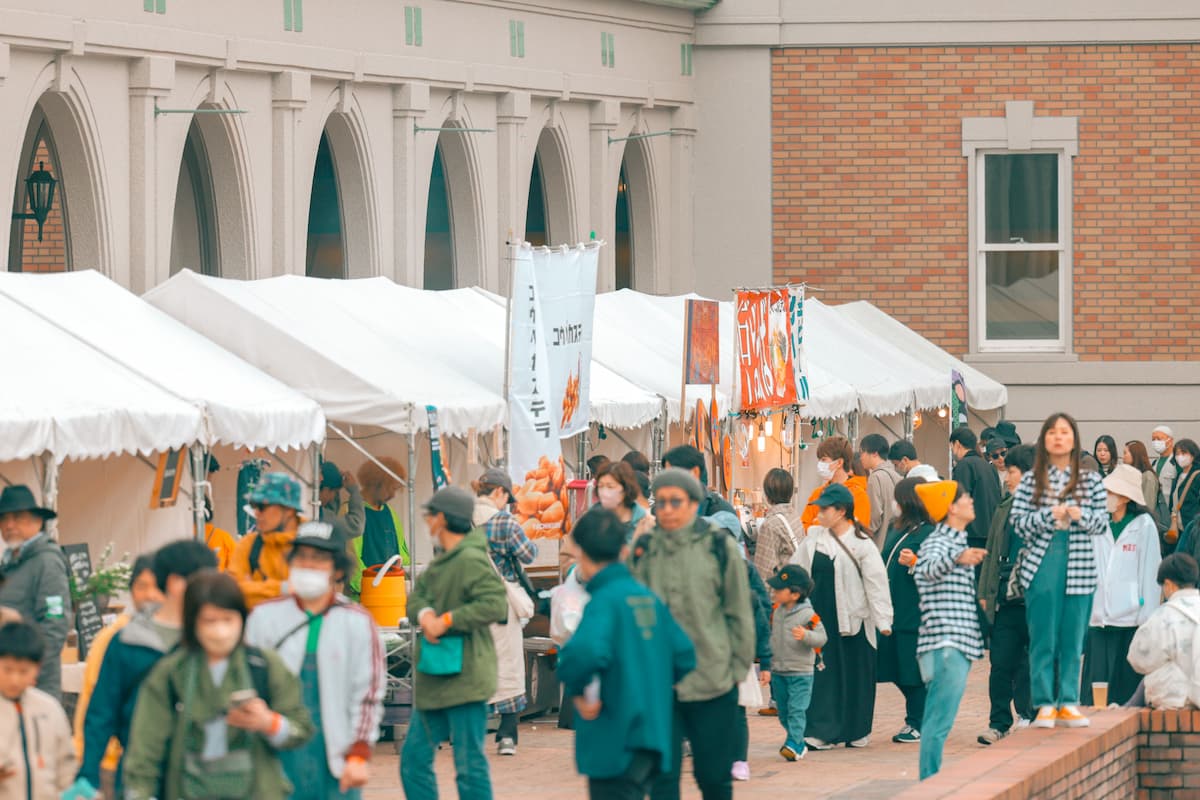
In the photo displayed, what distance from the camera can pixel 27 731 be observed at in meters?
Answer: 7.12

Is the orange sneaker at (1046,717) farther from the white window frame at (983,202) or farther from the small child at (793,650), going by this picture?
the white window frame at (983,202)

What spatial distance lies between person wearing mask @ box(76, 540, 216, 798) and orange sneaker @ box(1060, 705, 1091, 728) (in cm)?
524

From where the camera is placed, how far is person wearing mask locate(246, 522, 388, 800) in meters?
7.15

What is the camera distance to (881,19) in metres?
24.2

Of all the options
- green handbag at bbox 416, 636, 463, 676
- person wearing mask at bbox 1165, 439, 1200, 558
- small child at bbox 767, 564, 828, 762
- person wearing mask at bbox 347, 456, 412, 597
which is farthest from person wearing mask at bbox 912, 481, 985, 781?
person wearing mask at bbox 1165, 439, 1200, 558

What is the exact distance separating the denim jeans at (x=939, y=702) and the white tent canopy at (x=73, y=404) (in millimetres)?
4009

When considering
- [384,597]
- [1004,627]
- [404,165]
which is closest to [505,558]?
[384,597]

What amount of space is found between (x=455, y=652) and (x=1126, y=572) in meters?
5.73

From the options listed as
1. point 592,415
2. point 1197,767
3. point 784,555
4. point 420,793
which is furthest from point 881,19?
point 420,793

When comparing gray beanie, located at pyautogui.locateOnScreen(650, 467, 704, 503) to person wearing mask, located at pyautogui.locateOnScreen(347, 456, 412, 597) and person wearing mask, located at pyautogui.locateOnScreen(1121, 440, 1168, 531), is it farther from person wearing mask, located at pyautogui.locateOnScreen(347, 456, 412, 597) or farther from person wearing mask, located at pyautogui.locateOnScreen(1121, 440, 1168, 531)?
person wearing mask, located at pyautogui.locateOnScreen(1121, 440, 1168, 531)

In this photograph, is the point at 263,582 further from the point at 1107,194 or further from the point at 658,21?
the point at 1107,194

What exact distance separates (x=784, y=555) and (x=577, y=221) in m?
8.90

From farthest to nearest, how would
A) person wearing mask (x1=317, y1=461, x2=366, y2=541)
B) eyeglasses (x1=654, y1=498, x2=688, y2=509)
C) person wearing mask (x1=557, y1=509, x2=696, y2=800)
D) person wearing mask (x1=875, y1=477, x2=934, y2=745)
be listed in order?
person wearing mask (x1=317, y1=461, x2=366, y2=541), person wearing mask (x1=875, y1=477, x2=934, y2=745), eyeglasses (x1=654, y1=498, x2=688, y2=509), person wearing mask (x1=557, y1=509, x2=696, y2=800)

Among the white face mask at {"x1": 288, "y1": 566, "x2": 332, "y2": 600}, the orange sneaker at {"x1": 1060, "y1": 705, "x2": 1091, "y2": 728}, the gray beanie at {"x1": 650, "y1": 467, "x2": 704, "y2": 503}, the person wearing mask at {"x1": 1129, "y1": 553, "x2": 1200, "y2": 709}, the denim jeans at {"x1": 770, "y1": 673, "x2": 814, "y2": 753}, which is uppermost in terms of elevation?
the gray beanie at {"x1": 650, "y1": 467, "x2": 704, "y2": 503}
